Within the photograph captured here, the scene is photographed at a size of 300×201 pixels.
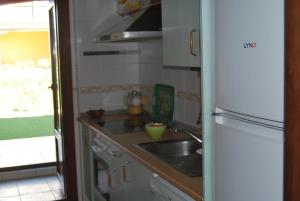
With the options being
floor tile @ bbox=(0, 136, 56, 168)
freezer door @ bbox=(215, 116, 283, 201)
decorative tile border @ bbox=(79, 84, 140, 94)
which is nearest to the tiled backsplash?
decorative tile border @ bbox=(79, 84, 140, 94)

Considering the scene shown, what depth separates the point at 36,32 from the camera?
25.0 feet

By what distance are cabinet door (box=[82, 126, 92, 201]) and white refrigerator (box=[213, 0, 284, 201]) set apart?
2.29 m

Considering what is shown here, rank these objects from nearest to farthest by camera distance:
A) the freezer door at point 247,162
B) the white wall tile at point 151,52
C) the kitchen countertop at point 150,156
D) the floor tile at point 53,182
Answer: the freezer door at point 247,162, the kitchen countertop at point 150,156, the white wall tile at point 151,52, the floor tile at point 53,182

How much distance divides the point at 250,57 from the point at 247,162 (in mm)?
314

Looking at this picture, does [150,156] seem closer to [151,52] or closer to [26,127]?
[151,52]

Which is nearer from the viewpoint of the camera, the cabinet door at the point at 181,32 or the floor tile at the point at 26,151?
the cabinet door at the point at 181,32

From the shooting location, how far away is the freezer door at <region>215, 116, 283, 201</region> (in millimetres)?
1191

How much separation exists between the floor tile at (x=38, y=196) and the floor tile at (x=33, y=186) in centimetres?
10

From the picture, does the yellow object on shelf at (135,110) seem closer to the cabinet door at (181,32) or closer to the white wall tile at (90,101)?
the white wall tile at (90,101)

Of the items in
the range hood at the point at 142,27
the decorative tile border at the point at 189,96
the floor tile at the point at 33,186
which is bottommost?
the floor tile at the point at 33,186

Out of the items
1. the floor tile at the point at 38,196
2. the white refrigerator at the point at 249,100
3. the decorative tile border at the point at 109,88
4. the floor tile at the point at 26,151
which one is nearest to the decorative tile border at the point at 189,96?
the decorative tile border at the point at 109,88

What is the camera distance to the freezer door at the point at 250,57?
115 cm

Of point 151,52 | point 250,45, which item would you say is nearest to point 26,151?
point 151,52

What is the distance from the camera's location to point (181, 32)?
2340 millimetres
